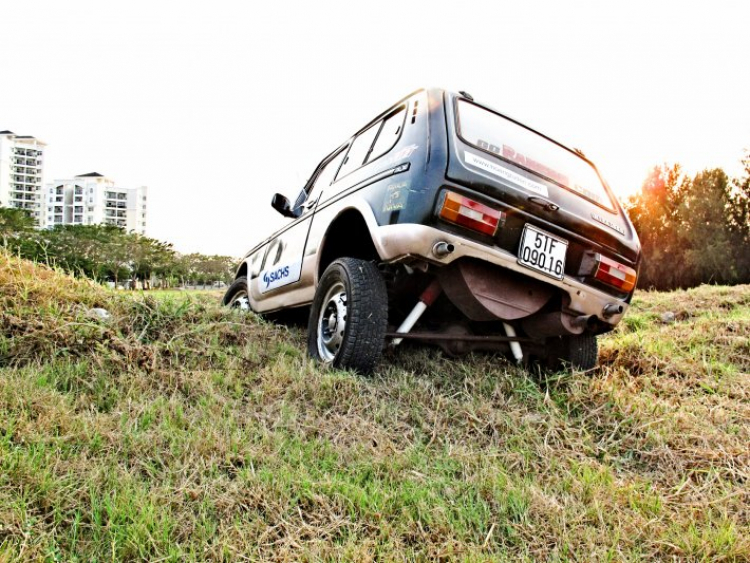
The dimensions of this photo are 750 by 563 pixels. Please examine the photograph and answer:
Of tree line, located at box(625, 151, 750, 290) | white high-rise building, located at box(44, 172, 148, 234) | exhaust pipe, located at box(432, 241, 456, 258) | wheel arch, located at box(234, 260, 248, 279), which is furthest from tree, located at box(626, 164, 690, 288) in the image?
white high-rise building, located at box(44, 172, 148, 234)

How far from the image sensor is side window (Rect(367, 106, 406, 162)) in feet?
10.6

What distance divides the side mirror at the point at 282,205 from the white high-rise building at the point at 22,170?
94.3 metres

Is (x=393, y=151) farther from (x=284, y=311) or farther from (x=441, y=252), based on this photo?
(x=284, y=311)

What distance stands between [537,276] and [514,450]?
93 centimetres

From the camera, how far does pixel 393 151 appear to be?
310cm

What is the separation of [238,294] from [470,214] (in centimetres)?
385

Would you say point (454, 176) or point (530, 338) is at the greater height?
point (454, 176)

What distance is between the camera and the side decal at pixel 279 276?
4.09 meters

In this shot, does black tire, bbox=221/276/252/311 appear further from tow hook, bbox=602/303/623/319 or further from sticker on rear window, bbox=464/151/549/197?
tow hook, bbox=602/303/623/319

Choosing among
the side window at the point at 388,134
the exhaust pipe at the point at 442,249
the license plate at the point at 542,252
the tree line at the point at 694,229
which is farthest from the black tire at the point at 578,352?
the tree line at the point at 694,229

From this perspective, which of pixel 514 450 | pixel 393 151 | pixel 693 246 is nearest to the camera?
pixel 514 450

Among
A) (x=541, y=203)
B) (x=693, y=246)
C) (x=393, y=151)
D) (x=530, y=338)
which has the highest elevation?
(x=693, y=246)

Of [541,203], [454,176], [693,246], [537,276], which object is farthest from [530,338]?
[693,246]

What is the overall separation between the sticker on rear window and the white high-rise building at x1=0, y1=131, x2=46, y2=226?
317 ft
